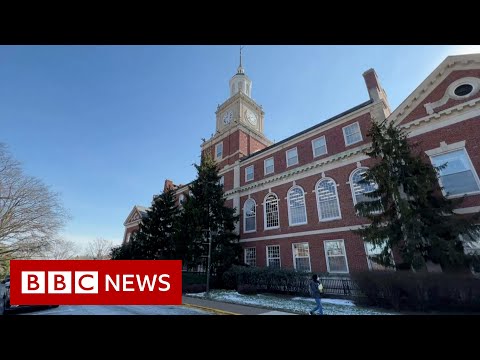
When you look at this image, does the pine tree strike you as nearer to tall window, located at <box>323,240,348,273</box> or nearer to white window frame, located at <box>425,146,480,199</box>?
tall window, located at <box>323,240,348,273</box>

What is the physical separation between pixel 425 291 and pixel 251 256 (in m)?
13.9

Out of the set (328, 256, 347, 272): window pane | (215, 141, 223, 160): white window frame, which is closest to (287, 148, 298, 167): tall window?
(328, 256, 347, 272): window pane

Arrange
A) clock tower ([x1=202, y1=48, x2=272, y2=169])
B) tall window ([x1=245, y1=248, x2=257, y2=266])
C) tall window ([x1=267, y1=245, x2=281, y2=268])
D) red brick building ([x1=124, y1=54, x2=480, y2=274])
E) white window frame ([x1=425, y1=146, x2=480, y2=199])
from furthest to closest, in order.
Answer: clock tower ([x1=202, y1=48, x2=272, y2=169]) < tall window ([x1=245, y1=248, x2=257, y2=266]) < tall window ([x1=267, y1=245, x2=281, y2=268]) < red brick building ([x1=124, y1=54, x2=480, y2=274]) < white window frame ([x1=425, y1=146, x2=480, y2=199])

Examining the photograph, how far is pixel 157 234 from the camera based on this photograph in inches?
1054

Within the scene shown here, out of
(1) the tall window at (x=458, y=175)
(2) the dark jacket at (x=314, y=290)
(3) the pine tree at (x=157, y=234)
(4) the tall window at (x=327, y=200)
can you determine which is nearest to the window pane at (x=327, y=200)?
(4) the tall window at (x=327, y=200)

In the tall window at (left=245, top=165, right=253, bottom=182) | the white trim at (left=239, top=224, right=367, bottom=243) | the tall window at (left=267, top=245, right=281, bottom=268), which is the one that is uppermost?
the tall window at (left=245, top=165, right=253, bottom=182)

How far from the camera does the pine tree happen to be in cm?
2608

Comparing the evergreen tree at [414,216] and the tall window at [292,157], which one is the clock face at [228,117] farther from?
the evergreen tree at [414,216]

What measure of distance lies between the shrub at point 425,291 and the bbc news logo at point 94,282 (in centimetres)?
910

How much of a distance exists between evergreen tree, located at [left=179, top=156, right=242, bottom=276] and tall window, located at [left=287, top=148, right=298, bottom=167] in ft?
22.2

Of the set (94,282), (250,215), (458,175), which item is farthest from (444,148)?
(94,282)

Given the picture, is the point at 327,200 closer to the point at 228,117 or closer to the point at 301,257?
the point at 301,257
